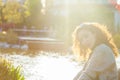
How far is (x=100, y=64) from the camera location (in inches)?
162

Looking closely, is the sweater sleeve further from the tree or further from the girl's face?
the tree

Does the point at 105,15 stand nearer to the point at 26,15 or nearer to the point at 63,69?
the point at 26,15

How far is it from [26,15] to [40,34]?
552 inches

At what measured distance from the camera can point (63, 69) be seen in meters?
15.6

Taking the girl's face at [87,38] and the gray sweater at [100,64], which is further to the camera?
the girl's face at [87,38]

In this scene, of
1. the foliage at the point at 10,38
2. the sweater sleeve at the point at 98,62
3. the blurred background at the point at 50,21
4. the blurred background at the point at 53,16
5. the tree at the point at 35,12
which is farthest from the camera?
the tree at the point at 35,12

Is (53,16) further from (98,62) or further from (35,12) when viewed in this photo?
(98,62)

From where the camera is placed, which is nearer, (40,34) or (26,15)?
(40,34)

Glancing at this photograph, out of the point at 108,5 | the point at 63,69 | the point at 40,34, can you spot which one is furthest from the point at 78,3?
the point at 63,69

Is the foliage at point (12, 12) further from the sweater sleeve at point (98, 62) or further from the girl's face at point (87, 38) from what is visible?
the sweater sleeve at point (98, 62)

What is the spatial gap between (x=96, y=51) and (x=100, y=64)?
0.14 m

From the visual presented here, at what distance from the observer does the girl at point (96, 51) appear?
4.11 metres

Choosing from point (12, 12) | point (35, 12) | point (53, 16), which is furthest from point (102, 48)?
point (12, 12)

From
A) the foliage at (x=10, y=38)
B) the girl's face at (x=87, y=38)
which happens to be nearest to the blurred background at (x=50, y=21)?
the foliage at (x=10, y=38)
